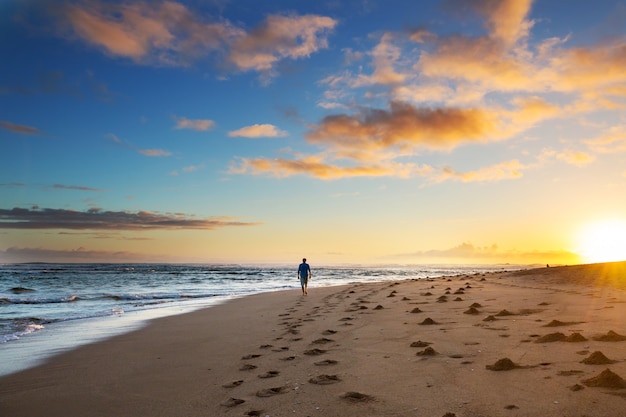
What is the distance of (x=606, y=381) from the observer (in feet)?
13.5

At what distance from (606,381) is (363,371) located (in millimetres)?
2814

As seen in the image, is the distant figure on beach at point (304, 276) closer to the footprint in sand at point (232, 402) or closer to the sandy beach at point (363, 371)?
the sandy beach at point (363, 371)

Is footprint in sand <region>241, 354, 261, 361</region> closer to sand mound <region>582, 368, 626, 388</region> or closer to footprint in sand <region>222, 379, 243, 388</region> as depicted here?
footprint in sand <region>222, 379, 243, 388</region>

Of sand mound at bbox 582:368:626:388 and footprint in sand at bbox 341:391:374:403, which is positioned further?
footprint in sand at bbox 341:391:374:403

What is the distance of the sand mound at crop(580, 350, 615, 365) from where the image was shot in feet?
16.0

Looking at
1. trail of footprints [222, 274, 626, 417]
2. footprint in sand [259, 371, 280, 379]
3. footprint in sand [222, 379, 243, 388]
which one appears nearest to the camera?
trail of footprints [222, 274, 626, 417]

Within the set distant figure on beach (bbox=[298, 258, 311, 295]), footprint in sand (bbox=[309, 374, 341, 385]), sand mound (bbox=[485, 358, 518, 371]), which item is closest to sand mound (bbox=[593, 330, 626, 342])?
sand mound (bbox=[485, 358, 518, 371])

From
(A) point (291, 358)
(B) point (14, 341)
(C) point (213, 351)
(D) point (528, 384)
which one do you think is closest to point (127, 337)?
(B) point (14, 341)

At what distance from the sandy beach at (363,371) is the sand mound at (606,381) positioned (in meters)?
0.01

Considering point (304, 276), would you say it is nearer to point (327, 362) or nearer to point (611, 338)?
point (327, 362)

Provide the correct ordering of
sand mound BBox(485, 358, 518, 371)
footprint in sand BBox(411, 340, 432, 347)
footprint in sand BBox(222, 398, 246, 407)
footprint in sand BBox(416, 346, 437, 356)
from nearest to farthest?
footprint in sand BBox(222, 398, 246, 407)
sand mound BBox(485, 358, 518, 371)
footprint in sand BBox(416, 346, 437, 356)
footprint in sand BBox(411, 340, 432, 347)

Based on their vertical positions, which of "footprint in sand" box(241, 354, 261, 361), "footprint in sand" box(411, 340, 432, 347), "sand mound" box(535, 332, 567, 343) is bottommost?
"footprint in sand" box(241, 354, 261, 361)

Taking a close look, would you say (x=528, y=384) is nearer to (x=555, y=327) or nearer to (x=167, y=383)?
(x=555, y=327)

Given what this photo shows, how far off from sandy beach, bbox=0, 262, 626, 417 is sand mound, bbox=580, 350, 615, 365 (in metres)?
0.01
